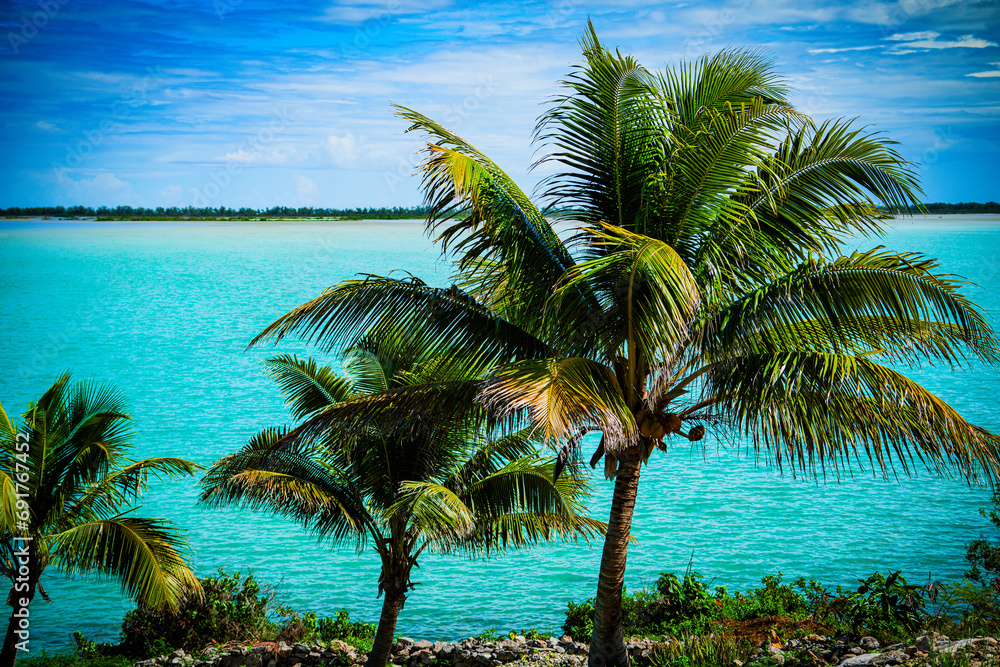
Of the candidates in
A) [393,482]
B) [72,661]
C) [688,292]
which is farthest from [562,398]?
[72,661]

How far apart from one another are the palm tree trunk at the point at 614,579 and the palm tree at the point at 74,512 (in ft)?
17.4

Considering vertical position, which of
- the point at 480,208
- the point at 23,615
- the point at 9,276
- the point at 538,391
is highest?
the point at 9,276

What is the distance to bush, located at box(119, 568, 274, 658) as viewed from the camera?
45.4 feet

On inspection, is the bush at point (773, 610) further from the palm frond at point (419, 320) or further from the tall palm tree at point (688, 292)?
the palm frond at point (419, 320)

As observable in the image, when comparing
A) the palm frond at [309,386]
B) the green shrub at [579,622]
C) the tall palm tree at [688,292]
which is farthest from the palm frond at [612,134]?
the green shrub at [579,622]

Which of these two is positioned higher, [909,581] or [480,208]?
[480,208]

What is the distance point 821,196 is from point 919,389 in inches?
93.4

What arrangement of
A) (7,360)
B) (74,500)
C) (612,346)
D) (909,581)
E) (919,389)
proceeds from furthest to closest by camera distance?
(7,360), (909,581), (74,500), (612,346), (919,389)

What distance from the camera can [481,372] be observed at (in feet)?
29.5

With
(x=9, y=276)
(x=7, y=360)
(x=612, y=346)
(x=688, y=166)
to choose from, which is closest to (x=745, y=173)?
(x=688, y=166)

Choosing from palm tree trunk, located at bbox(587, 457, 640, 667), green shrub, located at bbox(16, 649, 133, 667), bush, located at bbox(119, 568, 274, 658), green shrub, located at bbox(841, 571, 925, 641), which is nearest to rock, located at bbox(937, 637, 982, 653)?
green shrub, located at bbox(841, 571, 925, 641)

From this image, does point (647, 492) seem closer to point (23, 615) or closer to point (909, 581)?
point (909, 581)

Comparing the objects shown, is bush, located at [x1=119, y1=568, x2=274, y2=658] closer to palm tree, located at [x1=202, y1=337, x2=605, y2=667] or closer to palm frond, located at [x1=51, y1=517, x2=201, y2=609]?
palm tree, located at [x1=202, y1=337, x2=605, y2=667]

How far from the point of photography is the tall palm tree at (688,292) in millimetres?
7340
